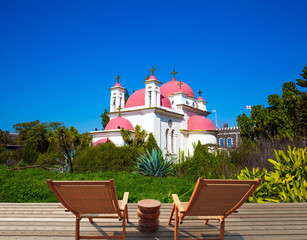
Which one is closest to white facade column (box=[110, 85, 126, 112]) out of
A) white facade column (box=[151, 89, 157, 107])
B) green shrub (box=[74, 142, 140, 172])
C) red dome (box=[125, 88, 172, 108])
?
red dome (box=[125, 88, 172, 108])

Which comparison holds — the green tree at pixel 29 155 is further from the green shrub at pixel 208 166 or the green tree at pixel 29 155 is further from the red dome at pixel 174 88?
the green shrub at pixel 208 166

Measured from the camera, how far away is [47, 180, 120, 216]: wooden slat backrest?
8.54 ft

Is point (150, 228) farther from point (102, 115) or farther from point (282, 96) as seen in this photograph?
point (102, 115)

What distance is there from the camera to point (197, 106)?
95.0 ft

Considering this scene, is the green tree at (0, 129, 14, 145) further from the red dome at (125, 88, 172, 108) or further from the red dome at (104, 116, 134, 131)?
the red dome at (104, 116, 134, 131)

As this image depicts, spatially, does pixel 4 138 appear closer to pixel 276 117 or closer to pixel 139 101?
pixel 139 101

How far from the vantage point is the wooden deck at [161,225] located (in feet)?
10.4

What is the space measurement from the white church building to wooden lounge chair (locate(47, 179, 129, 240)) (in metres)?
16.2

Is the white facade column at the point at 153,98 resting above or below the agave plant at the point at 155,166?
above

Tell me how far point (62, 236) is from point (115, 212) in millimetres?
844

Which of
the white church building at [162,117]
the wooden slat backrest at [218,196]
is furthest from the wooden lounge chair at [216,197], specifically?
the white church building at [162,117]

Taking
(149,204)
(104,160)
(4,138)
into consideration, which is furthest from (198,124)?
(4,138)

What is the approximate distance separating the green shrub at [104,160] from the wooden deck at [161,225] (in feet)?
32.1

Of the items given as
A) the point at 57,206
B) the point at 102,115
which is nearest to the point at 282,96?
the point at 57,206
